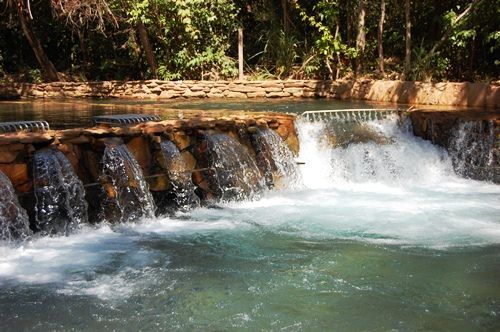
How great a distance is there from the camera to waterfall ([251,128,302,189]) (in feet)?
25.1

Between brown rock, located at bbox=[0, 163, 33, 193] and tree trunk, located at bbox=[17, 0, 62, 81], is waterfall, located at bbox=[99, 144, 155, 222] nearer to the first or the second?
brown rock, located at bbox=[0, 163, 33, 193]

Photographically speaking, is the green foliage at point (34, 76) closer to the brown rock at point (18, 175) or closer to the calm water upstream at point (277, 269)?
the calm water upstream at point (277, 269)

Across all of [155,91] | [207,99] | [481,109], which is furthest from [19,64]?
[481,109]

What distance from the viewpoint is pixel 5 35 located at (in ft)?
53.5

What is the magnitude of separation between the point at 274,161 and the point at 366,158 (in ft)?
4.48

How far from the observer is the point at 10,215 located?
5.53 metres

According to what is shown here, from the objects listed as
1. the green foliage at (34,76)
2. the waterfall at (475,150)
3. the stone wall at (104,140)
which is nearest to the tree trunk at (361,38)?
the waterfall at (475,150)

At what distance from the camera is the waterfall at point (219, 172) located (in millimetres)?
7125

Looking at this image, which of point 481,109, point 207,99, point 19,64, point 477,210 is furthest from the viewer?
point 19,64

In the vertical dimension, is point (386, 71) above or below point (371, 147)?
above

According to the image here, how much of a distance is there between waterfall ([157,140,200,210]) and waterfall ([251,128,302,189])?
3.65 feet

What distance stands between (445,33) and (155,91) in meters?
6.03

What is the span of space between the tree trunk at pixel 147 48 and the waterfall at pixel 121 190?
7.76 m

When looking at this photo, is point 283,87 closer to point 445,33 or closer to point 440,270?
point 445,33
